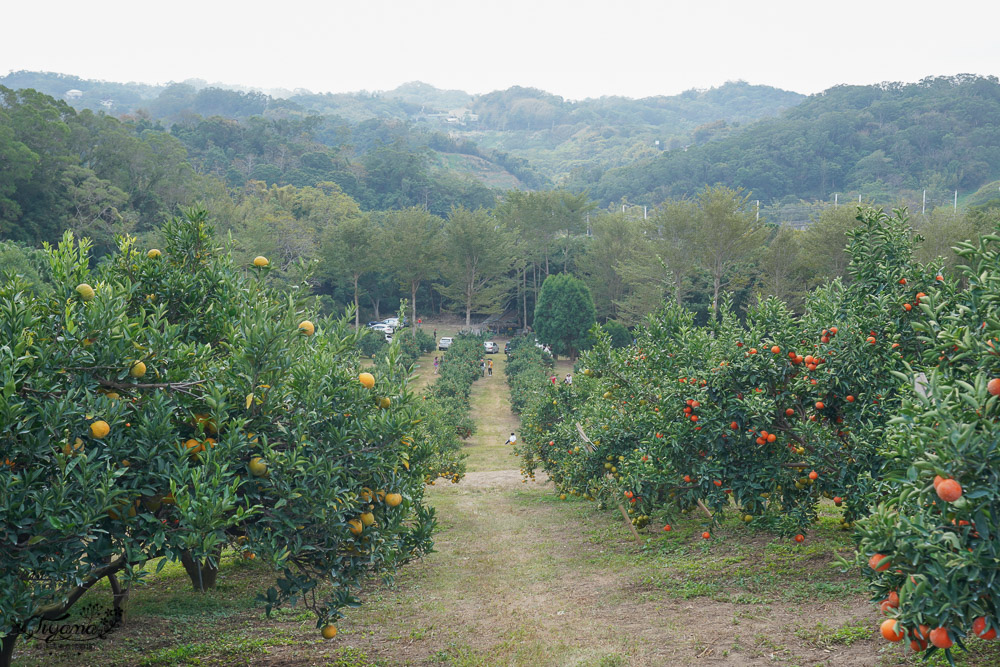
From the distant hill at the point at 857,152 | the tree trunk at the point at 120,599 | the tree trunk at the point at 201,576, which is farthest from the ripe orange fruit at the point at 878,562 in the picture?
the distant hill at the point at 857,152

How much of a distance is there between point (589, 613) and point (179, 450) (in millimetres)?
3947

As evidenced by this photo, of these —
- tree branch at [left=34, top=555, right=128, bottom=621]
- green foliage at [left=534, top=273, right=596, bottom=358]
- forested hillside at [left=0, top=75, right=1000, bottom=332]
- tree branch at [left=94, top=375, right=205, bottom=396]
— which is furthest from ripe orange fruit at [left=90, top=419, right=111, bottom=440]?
green foliage at [left=534, top=273, right=596, bottom=358]

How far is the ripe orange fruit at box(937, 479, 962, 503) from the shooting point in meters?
2.69

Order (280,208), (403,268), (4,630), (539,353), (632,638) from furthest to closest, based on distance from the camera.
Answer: (280,208)
(403,268)
(539,353)
(632,638)
(4,630)

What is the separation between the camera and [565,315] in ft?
128

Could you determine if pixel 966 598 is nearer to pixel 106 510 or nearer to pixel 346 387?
pixel 346 387

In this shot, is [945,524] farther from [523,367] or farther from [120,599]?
[523,367]

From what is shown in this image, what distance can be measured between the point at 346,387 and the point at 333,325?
86 cm

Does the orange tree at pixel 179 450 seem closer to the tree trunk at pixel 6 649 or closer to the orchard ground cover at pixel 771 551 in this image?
the tree trunk at pixel 6 649

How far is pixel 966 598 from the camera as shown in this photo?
274 cm

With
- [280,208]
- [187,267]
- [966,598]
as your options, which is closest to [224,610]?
[187,267]

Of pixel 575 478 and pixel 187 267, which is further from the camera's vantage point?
pixel 575 478

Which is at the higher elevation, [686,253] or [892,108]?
[892,108]

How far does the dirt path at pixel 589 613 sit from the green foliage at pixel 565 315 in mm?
29168
